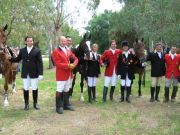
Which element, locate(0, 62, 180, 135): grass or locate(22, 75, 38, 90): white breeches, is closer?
locate(0, 62, 180, 135): grass

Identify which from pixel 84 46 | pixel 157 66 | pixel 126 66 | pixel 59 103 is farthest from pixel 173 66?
pixel 59 103

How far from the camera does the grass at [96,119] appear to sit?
8.02 meters

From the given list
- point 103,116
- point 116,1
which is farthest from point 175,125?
point 116,1

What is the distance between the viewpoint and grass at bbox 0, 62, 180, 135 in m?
8.02

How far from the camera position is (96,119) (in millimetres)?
9195

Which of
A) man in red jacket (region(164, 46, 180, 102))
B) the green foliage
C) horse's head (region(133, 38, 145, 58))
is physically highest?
the green foliage

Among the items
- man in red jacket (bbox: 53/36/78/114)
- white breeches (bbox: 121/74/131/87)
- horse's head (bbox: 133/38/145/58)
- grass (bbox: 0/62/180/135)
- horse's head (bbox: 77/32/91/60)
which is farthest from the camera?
horse's head (bbox: 133/38/145/58)

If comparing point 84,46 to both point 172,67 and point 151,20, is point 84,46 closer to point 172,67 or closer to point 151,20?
A: point 172,67

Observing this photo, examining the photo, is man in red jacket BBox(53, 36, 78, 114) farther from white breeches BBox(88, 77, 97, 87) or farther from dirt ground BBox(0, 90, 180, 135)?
white breeches BBox(88, 77, 97, 87)

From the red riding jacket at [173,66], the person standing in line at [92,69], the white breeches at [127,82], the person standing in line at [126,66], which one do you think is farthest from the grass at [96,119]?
the red riding jacket at [173,66]

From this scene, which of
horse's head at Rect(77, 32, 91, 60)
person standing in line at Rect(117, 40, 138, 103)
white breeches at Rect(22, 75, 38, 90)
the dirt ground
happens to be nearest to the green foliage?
person standing in line at Rect(117, 40, 138, 103)

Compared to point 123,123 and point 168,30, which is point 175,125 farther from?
point 168,30

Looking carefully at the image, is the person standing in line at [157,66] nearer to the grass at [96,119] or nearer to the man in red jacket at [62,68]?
the grass at [96,119]

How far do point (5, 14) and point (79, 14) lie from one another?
19.7 meters
